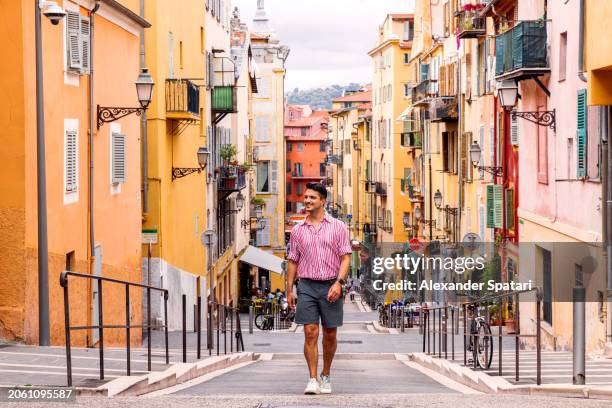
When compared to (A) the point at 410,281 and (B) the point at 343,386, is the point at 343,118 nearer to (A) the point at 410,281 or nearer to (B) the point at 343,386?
(A) the point at 410,281

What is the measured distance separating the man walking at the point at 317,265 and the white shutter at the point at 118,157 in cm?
1316

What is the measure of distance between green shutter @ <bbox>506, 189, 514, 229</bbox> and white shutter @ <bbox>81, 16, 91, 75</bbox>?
15.7m

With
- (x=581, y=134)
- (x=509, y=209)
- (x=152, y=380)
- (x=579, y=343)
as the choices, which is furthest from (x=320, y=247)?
(x=509, y=209)

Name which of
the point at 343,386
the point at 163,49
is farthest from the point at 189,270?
the point at 343,386

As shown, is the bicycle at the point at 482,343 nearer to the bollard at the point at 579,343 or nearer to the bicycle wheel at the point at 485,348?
the bicycle wheel at the point at 485,348

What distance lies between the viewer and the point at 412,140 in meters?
64.1

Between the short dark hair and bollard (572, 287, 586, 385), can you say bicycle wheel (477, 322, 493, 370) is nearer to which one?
bollard (572, 287, 586, 385)

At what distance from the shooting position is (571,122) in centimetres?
2327

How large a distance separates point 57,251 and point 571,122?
10.1 meters

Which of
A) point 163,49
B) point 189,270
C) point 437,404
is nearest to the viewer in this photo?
point 437,404

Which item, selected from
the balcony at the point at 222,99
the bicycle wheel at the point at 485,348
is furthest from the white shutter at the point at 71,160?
the balcony at the point at 222,99

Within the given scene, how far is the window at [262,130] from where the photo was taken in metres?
85.1

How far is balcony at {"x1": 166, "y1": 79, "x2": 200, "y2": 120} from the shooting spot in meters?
33.6

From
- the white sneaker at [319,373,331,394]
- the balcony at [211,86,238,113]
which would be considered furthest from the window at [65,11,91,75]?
the balcony at [211,86,238,113]
